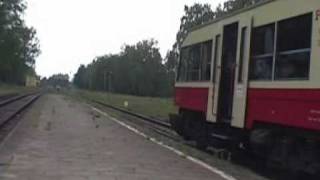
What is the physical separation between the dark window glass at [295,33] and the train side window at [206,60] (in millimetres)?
4667

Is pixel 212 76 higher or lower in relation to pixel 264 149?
higher

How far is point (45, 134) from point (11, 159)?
7920mm

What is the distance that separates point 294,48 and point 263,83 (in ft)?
4.53

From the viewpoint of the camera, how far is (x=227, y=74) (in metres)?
17.7

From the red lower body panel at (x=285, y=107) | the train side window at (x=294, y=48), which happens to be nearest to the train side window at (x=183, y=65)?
the red lower body panel at (x=285, y=107)

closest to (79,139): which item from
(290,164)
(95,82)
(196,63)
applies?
(196,63)

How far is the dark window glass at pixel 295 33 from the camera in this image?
13.1 m

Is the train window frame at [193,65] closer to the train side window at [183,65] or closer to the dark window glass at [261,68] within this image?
the train side window at [183,65]

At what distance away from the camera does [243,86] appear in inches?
627

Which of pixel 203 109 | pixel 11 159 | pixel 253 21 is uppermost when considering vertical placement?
pixel 253 21

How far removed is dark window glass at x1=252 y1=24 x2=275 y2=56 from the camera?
14.8m

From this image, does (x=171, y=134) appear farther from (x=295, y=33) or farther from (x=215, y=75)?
(x=295, y=33)

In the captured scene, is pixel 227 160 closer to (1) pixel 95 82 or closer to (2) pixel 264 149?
(2) pixel 264 149

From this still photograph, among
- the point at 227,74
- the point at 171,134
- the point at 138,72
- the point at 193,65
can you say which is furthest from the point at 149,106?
the point at 138,72
